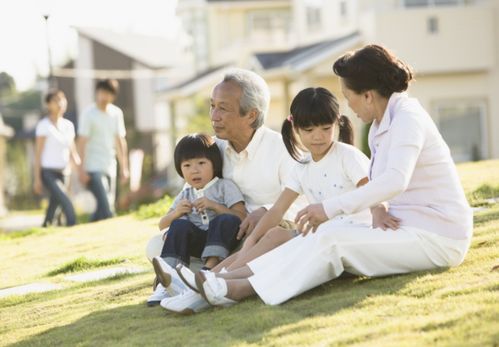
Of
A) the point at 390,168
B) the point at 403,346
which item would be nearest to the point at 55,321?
the point at 390,168

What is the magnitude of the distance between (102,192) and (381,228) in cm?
780

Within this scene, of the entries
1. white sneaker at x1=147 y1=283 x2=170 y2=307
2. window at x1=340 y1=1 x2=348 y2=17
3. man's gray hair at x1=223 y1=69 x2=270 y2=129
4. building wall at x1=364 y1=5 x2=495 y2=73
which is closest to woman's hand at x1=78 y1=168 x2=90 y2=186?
man's gray hair at x1=223 y1=69 x2=270 y2=129

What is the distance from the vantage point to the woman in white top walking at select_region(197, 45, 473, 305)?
552 cm

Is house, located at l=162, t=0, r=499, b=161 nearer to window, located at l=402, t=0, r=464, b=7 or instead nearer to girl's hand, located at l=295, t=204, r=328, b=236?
window, located at l=402, t=0, r=464, b=7

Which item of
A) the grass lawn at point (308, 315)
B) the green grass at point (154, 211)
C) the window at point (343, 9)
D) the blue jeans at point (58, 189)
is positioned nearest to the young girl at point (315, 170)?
the grass lawn at point (308, 315)

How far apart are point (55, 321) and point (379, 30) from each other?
20.5m

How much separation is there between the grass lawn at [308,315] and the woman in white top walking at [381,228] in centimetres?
10

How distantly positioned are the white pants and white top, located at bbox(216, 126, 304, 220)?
3.99ft

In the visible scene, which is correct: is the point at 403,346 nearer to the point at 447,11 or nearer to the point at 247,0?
the point at 447,11

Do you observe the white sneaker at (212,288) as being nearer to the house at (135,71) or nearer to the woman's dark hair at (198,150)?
the woman's dark hair at (198,150)

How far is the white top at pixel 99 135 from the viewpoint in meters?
12.7

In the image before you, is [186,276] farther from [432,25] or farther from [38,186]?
[432,25]

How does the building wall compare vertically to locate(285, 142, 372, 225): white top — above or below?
above

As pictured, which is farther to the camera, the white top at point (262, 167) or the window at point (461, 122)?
the window at point (461, 122)
